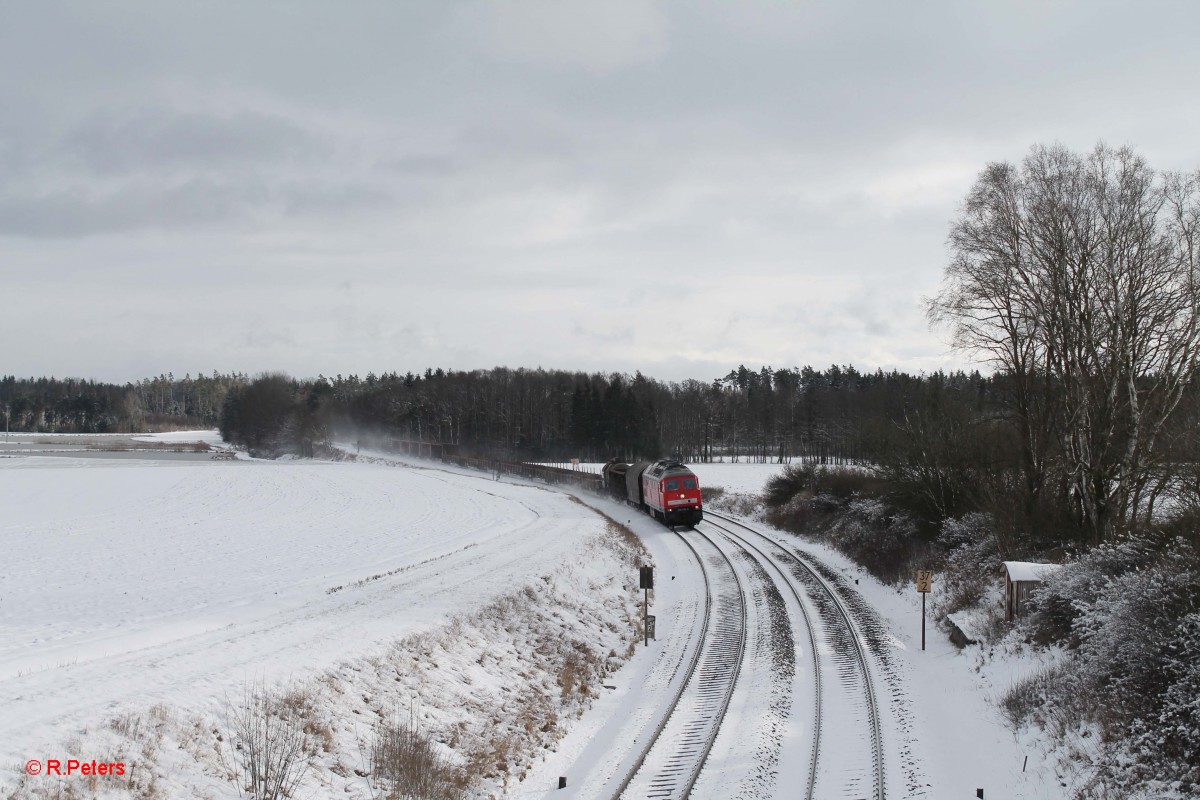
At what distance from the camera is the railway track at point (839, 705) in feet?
35.3

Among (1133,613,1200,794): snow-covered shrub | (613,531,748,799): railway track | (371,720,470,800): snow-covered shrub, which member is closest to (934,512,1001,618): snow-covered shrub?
(613,531,748,799): railway track

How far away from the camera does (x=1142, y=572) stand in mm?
12008

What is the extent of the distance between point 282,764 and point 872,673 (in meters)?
11.9

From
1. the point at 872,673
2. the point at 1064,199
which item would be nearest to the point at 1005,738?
the point at 872,673

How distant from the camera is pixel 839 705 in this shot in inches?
539

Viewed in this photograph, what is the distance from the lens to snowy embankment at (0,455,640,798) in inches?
364

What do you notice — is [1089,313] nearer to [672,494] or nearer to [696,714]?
[696,714]

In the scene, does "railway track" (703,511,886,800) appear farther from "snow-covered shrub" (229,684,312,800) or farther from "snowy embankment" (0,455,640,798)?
"snow-covered shrub" (229,684,312,800)

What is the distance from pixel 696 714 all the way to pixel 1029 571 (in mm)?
8931

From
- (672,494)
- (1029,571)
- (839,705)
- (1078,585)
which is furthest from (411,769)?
(672,494)

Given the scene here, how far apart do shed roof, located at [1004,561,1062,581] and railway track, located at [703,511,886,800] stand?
386 centimetres

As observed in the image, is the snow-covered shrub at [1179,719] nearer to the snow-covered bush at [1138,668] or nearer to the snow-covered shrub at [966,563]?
the snow-covered bush at [1138,668]

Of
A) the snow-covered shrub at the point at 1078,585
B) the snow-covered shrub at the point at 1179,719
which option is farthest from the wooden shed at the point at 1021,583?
the snow-covered shrub at the point at 1179,719

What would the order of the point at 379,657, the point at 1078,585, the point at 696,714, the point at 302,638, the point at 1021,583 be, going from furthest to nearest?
the point at 1021,583 < the point at 1078,585 < the point at 302,638 < the point at 696,714 < the point at 379,657
